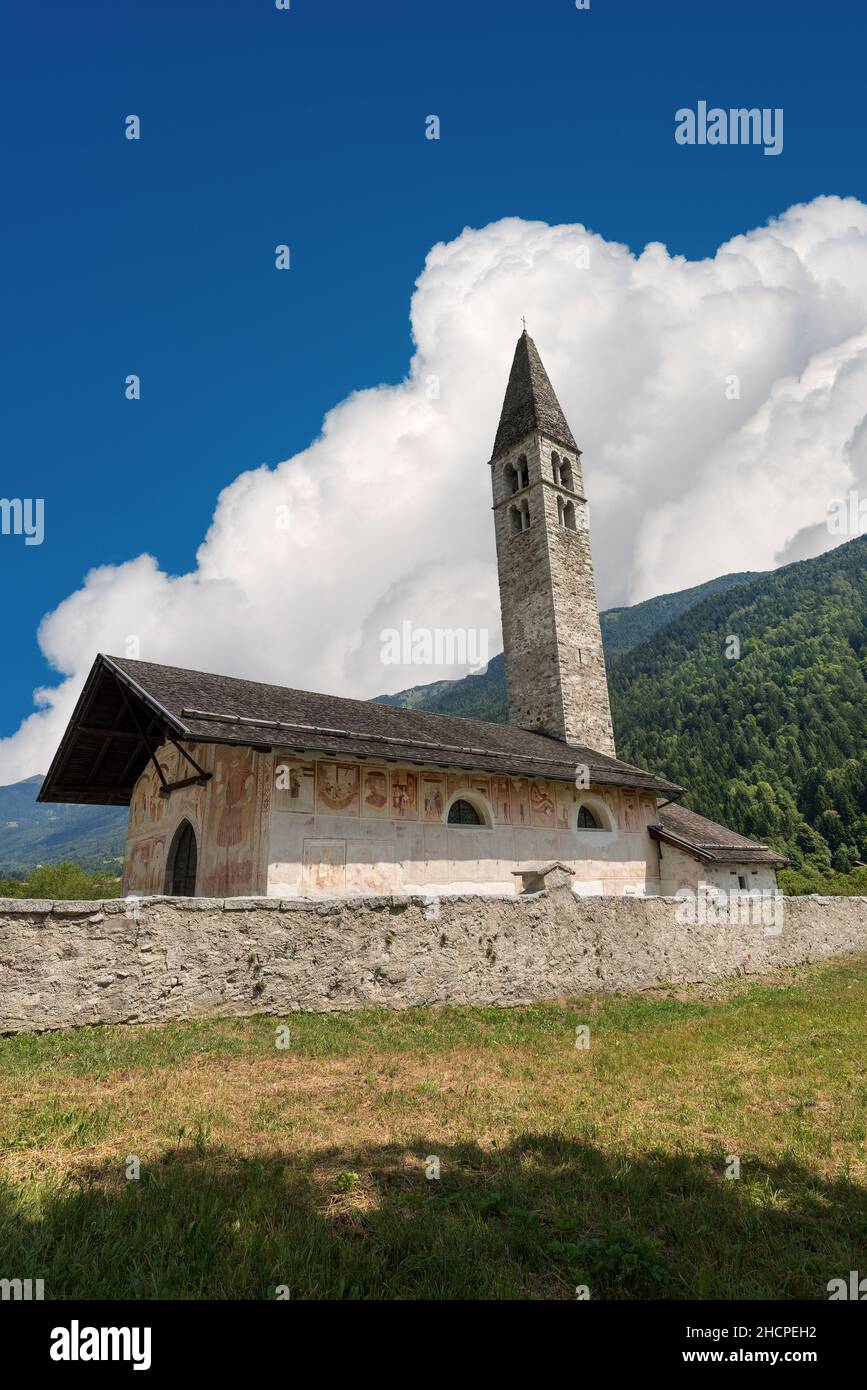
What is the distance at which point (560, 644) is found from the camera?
25531mm

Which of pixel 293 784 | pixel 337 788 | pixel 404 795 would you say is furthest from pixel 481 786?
pixel 293 784

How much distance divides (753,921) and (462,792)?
333 inches

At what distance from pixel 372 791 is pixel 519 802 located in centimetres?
463

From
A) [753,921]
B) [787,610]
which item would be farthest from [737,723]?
[753,921]

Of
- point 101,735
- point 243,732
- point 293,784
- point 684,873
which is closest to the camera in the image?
point 243,732

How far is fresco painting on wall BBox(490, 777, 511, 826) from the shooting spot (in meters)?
17.3

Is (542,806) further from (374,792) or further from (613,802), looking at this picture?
(374,792)

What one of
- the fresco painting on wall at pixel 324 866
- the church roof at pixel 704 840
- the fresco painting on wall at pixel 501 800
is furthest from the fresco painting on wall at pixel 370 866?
the church roof at pixel 704 840

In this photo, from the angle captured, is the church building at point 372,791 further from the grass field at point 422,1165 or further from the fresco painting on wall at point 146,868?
the grass field at point 422,1165

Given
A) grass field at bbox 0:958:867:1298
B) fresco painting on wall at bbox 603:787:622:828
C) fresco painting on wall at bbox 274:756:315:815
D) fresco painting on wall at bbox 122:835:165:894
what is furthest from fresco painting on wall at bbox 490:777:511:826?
grass field at bbox 0:958:867:1298

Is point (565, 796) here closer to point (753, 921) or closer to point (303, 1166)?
point (753, 921)

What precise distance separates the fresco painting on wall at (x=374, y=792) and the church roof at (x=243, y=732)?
764 mm

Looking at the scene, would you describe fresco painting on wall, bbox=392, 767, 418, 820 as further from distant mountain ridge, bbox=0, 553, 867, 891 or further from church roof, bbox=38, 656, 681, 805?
distant mountain ridge, bbox=0, 553, 867, 891

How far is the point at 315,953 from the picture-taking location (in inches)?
406
